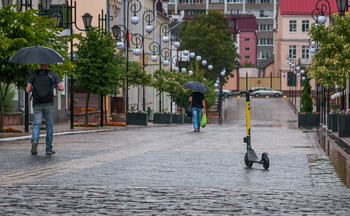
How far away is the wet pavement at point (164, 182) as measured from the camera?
7.96 meters

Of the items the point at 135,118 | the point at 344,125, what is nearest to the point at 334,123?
the point at 344,125

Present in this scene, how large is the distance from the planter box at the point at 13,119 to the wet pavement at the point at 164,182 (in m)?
15.5

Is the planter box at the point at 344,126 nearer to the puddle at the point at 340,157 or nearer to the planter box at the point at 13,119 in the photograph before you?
the puddle at the point at 340,157

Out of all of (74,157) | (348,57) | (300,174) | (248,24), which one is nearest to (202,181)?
(300,174)

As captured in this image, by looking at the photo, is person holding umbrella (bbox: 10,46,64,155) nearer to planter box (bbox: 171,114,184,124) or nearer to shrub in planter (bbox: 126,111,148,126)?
shrub in planter (bbox: 126,111,148,126)

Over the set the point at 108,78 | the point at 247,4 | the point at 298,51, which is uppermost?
the point at 247,4

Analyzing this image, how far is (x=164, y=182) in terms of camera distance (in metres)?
10.2

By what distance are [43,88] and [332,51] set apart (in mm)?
19316

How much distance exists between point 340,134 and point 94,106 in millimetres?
30517

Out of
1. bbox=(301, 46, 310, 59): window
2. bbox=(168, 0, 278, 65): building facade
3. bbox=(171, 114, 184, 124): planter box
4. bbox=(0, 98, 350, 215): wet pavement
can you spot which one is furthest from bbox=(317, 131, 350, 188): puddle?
bbox=(168, 0, 278, 65): building facade

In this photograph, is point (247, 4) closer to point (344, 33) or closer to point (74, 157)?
point (344, 33)

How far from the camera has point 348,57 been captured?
30.0m

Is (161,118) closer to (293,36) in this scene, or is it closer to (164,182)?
(164,182)

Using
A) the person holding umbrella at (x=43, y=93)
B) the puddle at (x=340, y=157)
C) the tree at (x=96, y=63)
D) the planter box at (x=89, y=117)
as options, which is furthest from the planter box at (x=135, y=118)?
the person holding umbrella at (x=43, y=93)
